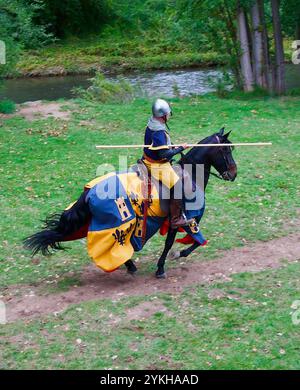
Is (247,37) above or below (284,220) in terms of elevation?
above

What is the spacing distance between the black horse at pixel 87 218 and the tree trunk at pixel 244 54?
45.5 ft

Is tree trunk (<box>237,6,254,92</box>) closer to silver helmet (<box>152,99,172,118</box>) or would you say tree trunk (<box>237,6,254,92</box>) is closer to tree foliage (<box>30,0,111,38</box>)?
silver helmet (<box>152,99,172,118</box>)

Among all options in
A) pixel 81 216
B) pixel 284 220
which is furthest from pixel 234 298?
pixel 284 220

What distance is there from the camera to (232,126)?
56.1 feet

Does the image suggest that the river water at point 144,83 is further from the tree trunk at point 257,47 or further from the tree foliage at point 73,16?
the tree foliage at point 73,16

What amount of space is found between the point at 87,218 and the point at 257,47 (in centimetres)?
1517

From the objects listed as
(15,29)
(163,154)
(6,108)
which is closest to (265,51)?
(15,29)

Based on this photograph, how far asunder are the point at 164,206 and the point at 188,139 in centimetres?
777

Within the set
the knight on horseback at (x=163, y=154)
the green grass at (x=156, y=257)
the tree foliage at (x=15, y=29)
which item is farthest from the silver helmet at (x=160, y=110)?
the tree foliage at (x=15, y=29)

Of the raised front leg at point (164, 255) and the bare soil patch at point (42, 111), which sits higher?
the bare soil patch at point (42, 111)

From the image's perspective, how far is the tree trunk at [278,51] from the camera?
20.9 meters

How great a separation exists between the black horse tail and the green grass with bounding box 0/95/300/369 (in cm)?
69

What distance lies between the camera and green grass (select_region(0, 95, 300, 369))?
659cm
